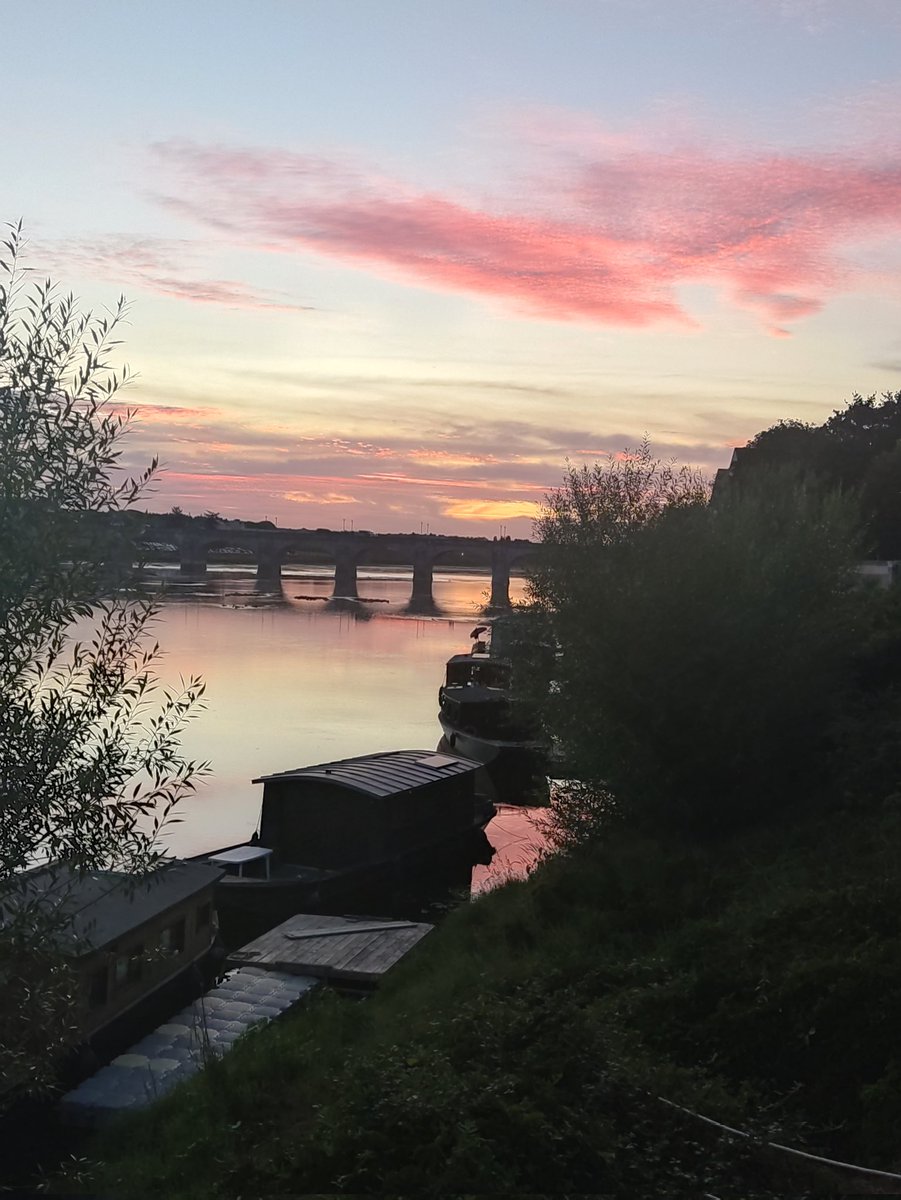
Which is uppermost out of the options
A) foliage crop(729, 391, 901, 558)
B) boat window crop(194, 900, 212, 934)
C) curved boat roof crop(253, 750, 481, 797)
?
foliage crop(729, 391, 901, 558)

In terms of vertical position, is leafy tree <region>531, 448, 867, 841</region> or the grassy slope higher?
leafy tree <region>531, 448, 867, 841</region>

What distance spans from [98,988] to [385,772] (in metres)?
15.1

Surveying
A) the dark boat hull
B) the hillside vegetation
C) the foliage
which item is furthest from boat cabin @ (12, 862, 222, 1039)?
the foliage

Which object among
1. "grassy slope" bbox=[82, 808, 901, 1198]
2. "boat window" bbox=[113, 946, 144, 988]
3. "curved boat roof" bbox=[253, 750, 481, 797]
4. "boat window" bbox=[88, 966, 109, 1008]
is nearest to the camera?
"grassy slope" bbox=[82, 808, 901, 1198]

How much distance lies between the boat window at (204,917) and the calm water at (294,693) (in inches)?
317

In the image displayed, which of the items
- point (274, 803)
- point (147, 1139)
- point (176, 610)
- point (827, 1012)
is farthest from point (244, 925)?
point (176, 610)

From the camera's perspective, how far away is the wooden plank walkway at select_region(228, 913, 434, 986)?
2266cm

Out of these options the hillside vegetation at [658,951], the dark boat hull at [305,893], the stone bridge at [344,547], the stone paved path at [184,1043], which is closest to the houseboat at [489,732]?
the dark boat hull at [305,893]

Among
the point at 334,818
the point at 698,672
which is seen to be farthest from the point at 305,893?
the point at 698,672

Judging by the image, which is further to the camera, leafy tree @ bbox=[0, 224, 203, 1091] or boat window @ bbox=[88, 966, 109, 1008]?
boat window @ bbox=[88, 966, 109, 1008]

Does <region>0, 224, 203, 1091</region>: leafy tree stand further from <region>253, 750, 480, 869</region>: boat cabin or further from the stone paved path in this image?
<region>253, 750, 480, 869</region>: boat cabin

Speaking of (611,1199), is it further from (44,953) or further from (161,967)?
(161,967)

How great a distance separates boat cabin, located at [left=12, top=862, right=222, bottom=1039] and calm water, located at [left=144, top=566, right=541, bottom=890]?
8398mm

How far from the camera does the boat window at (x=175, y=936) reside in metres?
22.6
